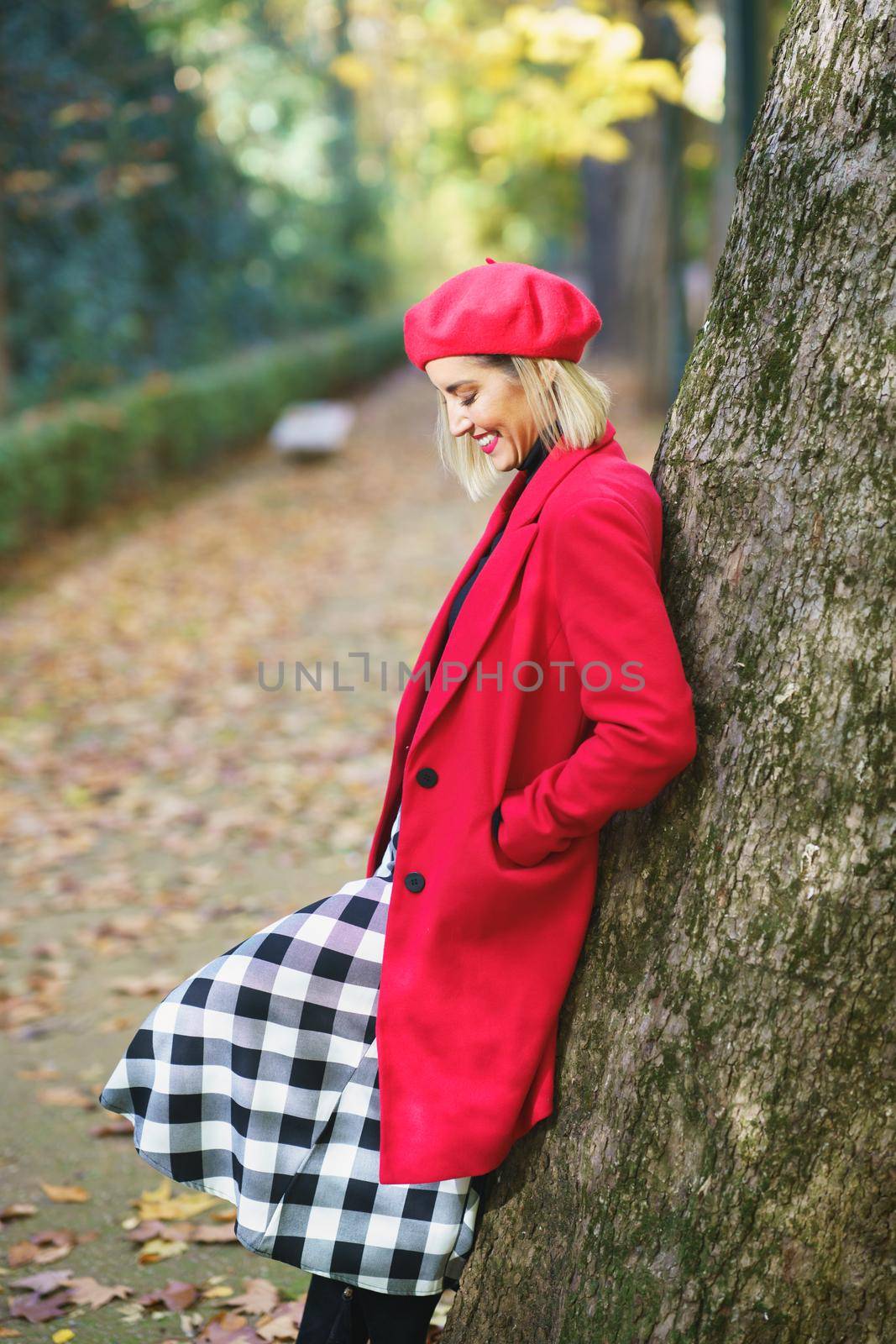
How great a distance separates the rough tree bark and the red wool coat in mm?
108

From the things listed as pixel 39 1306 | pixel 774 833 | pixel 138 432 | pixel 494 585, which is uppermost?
A: pixel 494 585

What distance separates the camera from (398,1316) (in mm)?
2242

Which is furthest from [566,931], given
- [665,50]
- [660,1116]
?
[665,50]

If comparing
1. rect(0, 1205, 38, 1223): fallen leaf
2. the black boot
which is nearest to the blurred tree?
rect(0, 1205, 38, 1223): fallen leaf

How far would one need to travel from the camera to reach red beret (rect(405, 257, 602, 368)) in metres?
1.99

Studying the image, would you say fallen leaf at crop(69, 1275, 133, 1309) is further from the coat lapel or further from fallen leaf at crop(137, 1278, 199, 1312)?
the coat lapel

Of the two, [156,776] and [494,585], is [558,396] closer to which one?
[494,585]

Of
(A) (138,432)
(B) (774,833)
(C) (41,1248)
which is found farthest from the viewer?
(A) (138,432)

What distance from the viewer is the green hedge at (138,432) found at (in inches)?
436

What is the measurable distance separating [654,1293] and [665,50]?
9.92m

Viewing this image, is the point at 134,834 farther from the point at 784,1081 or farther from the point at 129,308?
the point at 129,308

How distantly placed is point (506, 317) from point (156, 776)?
498 centimetres

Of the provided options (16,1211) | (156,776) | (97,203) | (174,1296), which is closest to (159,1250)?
(174,1296)

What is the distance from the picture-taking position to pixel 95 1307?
114 inches
